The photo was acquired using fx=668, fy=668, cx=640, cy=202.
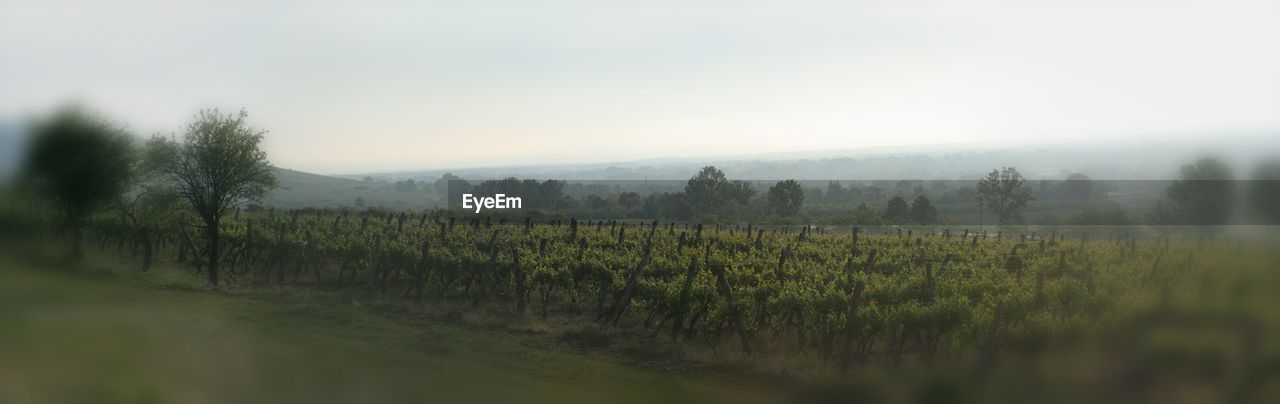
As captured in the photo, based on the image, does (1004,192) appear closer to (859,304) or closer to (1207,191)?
(859,304)

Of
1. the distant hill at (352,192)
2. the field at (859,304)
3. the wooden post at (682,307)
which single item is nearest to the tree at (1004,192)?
the field at (859,304)

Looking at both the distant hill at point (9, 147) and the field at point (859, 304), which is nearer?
the field at point (859, 304)

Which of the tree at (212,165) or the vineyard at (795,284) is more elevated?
the tree at (212,165)

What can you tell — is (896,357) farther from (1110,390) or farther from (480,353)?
(480,353)

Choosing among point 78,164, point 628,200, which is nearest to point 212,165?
point 78,164

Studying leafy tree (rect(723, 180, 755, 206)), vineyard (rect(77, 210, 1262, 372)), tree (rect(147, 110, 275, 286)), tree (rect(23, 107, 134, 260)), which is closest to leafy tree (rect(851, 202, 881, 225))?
leafy tree (rect(723, 180, 755, 206))

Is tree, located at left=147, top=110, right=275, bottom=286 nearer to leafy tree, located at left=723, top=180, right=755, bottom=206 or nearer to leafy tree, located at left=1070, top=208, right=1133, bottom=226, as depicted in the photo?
leafy tree, located at left=1070, top=208, right=1133, bottom=226

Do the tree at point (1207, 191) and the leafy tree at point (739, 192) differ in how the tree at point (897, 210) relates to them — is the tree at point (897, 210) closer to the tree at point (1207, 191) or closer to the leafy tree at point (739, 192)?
the leafy tree at point (739, 192)
